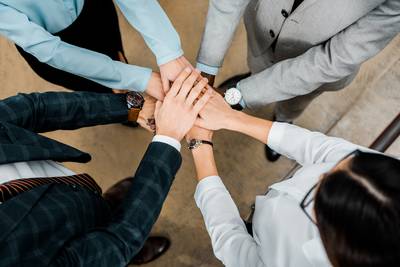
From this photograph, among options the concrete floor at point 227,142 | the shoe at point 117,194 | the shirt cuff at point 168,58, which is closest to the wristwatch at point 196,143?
the shirt cuff at point 168,58

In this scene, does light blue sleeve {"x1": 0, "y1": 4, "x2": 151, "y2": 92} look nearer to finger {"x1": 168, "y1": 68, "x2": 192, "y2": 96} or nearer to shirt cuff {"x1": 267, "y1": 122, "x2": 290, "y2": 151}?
finger {"x1": 168, "y1": 68, "x2": 192, "y2": 96}

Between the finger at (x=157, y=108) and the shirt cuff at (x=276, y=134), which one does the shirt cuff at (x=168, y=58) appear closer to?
the finger at (x=157, y=108)

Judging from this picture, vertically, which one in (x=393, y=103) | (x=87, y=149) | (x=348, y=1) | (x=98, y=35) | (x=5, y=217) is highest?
(x=348, y=1)

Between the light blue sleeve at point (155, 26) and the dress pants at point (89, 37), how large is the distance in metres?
0.11

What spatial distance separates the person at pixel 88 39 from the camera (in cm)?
123

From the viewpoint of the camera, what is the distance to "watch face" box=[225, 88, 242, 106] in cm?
156

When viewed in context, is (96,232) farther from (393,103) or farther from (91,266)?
(393,103)

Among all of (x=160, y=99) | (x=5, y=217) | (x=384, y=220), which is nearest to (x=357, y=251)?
(x=384, y=220)

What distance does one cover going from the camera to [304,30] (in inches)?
51.6

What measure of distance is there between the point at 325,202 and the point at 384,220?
106mm

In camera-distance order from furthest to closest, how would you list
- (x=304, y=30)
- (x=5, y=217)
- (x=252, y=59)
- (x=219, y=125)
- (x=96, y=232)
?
(x=252, y=59)
(x=219, y=125)
(x=304, y=30)
(x=96, y=232)
(x=5, y=217)

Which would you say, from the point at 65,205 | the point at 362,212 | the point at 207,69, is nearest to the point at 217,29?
the point at 207,69

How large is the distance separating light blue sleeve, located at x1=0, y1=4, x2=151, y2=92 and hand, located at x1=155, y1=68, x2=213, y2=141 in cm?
14

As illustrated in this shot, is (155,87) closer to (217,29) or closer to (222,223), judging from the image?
(217,29)
